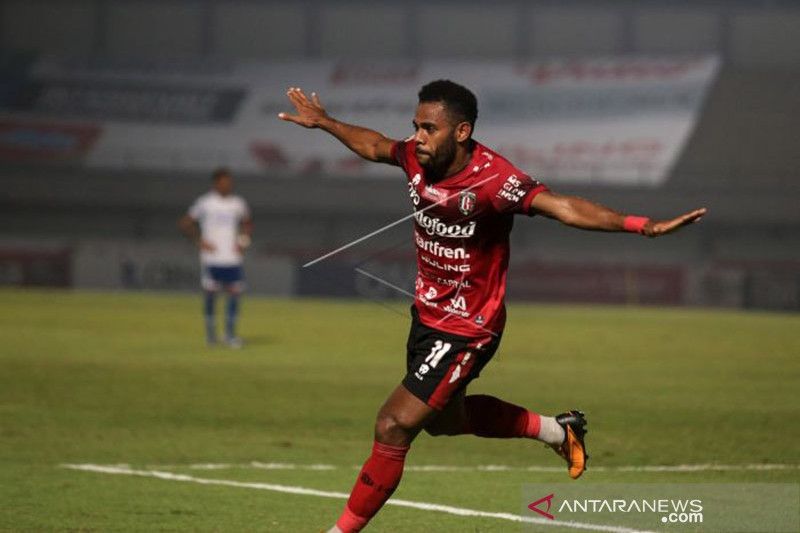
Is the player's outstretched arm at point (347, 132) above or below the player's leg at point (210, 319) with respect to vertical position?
above

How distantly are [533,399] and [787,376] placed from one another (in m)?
5.16

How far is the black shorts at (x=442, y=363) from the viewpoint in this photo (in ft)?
25.0

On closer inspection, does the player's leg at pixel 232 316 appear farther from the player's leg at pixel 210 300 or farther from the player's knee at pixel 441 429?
the player's knee at pixel 441 429

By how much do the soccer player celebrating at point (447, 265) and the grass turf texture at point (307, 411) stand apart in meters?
1.15

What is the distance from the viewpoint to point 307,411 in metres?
15.4

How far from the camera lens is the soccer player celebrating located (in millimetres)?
7500

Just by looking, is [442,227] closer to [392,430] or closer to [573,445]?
[392,430]

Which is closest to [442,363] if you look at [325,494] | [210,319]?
[325,494]

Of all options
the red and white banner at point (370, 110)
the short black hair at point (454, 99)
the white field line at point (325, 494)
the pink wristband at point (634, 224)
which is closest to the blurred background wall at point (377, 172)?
the red and white banner at point (370, 110)

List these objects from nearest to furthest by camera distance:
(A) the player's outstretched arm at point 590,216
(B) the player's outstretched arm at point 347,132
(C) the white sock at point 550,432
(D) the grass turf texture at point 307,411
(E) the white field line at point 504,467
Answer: (A) the player's outstretched arm at point 590,216 < (B) the player's outstretched arm at point 347,132 < (C) the white sock at point 550,432 < (D) the grass turf texture at point 307,411 < (E) the white field line at point 504,467

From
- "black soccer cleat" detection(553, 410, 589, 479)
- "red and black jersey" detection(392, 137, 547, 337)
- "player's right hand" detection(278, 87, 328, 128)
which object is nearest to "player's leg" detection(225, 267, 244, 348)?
"player's right hand" detection(278, 87, 328, 128)

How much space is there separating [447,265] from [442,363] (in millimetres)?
475

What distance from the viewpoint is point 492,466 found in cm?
1158

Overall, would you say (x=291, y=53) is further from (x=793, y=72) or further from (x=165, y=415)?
(x=165, y=415)
